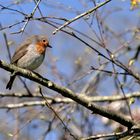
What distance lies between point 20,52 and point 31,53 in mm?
151

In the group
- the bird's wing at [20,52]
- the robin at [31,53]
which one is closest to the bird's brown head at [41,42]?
the robin at [31,53]

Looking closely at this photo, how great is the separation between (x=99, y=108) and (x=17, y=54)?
104 inches

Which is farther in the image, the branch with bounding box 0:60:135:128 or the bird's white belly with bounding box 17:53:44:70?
the bird's white belly with bounding box 17:53:44:70

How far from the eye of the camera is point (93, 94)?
7777 mm

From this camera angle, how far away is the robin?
256 inches

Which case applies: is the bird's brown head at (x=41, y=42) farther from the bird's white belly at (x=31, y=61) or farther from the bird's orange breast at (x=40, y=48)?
the bird's white belly at (x=31, y=61)

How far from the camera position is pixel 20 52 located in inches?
266

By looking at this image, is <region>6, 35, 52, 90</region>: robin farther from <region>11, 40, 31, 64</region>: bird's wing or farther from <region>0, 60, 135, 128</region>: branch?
<region>0, 60, 135, 128</region>: branch

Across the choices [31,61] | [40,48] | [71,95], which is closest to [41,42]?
[40,48]

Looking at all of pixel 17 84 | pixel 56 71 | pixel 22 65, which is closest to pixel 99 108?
pixel 22 65

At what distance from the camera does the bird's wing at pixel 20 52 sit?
662 cm

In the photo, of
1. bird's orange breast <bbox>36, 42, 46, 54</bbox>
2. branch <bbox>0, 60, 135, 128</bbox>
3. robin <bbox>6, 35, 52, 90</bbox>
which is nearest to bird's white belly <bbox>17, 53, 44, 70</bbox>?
robin <bbox>6, 35, 52, 90</bbox>

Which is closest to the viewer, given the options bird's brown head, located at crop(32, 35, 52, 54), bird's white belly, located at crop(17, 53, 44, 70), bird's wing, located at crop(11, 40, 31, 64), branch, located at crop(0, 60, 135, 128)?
branch, located at crop(0, 60, 135, 128)

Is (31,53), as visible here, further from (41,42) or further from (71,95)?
(71,95)
